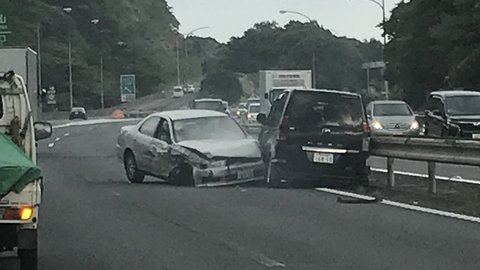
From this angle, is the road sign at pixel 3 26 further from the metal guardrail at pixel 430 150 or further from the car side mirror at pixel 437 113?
the metal guardrail at pixel 430 150

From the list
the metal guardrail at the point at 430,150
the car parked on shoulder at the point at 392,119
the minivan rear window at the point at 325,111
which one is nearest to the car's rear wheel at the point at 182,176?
the minivan rear window at the point at 325,111

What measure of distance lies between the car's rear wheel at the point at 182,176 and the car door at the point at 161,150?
0.59 feet

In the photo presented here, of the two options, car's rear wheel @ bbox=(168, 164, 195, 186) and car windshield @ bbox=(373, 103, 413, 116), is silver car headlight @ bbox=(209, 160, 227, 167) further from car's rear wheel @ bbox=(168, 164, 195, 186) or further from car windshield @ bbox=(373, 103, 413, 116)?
car windshield @ bbox=(373, 103, 413, 116)

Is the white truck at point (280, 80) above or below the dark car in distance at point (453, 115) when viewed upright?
above

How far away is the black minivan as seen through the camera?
18.4m

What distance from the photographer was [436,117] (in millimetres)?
30312

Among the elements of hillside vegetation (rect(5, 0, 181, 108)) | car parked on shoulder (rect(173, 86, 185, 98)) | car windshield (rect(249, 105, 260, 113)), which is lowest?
car windshield (rect(249, 105, 260, 113))

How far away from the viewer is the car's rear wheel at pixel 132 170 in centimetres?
2091

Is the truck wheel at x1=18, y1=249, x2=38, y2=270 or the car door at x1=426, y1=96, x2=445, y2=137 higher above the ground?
the car door at x1=426, y1=96, x2=445, y2=137

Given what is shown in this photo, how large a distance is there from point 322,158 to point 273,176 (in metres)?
1.00

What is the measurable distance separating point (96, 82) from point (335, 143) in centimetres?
8953

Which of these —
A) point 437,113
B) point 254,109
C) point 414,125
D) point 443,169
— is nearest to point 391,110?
point 414,125

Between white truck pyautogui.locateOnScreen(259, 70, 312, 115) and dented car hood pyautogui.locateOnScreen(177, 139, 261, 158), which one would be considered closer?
dented car hood pyautogui.locateOnScreen(177, 139, 261, 158)

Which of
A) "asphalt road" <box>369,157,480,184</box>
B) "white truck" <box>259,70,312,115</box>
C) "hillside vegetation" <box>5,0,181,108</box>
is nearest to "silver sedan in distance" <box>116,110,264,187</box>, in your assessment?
"asphalt road" <box>369,157,480,184</box>
